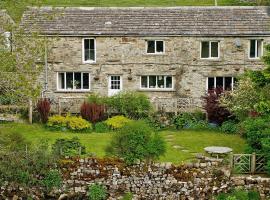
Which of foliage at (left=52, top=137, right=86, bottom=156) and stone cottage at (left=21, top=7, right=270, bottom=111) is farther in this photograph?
stone cottage at (left=21, top=7, right=270, bottom=111)

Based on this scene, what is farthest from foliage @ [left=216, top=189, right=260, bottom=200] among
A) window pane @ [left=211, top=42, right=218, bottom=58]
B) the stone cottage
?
window pane @ [left=211, top=42, right=218, bottom=58]

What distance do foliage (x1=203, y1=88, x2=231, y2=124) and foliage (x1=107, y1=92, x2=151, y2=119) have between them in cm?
405

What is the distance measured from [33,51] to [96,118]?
43.2 feet

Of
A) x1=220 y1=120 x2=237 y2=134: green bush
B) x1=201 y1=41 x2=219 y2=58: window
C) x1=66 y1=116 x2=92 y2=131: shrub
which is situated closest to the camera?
x1=220 y1=120 x2=237 y2=134: green bush

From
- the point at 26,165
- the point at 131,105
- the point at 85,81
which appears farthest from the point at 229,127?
the point at 26,165

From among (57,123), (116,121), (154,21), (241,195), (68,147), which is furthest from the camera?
(154,21)

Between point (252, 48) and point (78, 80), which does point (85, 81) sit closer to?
point (78, 80)

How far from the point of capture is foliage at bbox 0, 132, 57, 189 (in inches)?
1352

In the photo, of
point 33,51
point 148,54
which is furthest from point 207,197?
point 148,54

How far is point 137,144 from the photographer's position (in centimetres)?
3450

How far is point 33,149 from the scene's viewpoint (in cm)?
3512

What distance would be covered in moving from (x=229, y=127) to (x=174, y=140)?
455cm

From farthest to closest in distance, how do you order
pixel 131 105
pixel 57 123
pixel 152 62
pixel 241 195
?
pixel 152 62, pixel 131 105, pixel 57 123, pixel 241 195

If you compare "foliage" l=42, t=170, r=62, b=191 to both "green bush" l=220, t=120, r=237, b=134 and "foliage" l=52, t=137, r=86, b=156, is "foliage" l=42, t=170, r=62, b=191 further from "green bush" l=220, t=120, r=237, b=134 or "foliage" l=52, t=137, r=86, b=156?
"green bush" l=220, t=120, r=237, b=134
